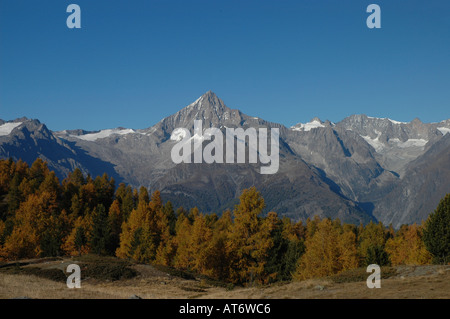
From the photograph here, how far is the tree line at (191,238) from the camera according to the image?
2035 inches

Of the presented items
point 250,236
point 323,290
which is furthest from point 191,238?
point 323,290

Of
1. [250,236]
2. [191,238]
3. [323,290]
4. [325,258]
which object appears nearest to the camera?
[323,290]

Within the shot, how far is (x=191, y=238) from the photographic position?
239 feet

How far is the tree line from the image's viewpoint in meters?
51.7

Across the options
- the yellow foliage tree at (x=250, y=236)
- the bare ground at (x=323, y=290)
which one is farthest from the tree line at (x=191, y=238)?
the bare ground at (x=323, y=290)

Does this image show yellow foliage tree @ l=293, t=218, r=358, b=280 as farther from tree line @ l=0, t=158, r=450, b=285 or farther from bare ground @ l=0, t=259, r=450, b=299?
bare ground @ l=0, t=259, r=450, b=299

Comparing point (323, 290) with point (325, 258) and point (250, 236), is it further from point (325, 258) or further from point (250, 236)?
point (325, 258)

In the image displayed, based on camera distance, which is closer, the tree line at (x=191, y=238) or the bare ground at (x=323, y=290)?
the bare ground at (x=323, y=290)

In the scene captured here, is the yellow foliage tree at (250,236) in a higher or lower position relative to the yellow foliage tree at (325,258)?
higher

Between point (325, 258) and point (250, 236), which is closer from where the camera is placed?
point (250, 236)

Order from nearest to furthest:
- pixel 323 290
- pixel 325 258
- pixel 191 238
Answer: pixel 323 290 → pixel 325 258 → pixel 191 238

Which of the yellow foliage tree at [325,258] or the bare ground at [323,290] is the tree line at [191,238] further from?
the bare ground at [323,290]
